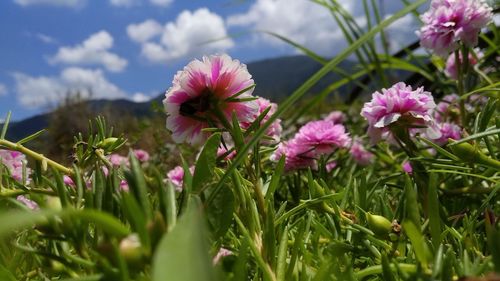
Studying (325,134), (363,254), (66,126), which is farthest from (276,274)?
(66,126)

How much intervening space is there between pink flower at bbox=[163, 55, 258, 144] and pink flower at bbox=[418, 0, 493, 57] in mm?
554

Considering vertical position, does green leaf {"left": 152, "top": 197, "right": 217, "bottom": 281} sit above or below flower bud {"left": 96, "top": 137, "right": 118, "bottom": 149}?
below

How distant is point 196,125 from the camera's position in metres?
0.51

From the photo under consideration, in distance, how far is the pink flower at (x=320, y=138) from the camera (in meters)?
Result: 0.97

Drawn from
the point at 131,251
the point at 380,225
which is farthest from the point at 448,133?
the point at 131,251

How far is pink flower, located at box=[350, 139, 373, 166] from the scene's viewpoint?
1.19 meters

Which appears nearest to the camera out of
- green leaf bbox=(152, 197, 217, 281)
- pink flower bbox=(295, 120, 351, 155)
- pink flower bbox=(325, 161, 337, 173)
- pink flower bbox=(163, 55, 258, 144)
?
green leaf bbox=(152, 197, 217, 281)

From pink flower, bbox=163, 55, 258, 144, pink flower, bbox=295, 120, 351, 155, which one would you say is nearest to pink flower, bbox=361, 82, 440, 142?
pink flower, bbox=163, 55, 258, 144

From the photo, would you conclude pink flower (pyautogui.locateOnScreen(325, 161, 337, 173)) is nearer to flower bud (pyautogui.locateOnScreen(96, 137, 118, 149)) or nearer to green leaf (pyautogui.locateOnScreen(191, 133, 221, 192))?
flower bud (pyautogui.locateOnScreen(96, 137, 118, 149))

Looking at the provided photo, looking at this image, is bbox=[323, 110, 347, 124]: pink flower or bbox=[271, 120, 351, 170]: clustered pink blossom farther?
bbox=[323, 110, 347, 124]: pink flower

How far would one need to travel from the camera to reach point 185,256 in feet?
0.59

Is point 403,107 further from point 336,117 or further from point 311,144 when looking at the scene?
point 336,117

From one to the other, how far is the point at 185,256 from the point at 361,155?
1.05m

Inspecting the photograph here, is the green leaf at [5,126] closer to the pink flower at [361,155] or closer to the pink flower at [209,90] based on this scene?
the pink flower at [209,90]
